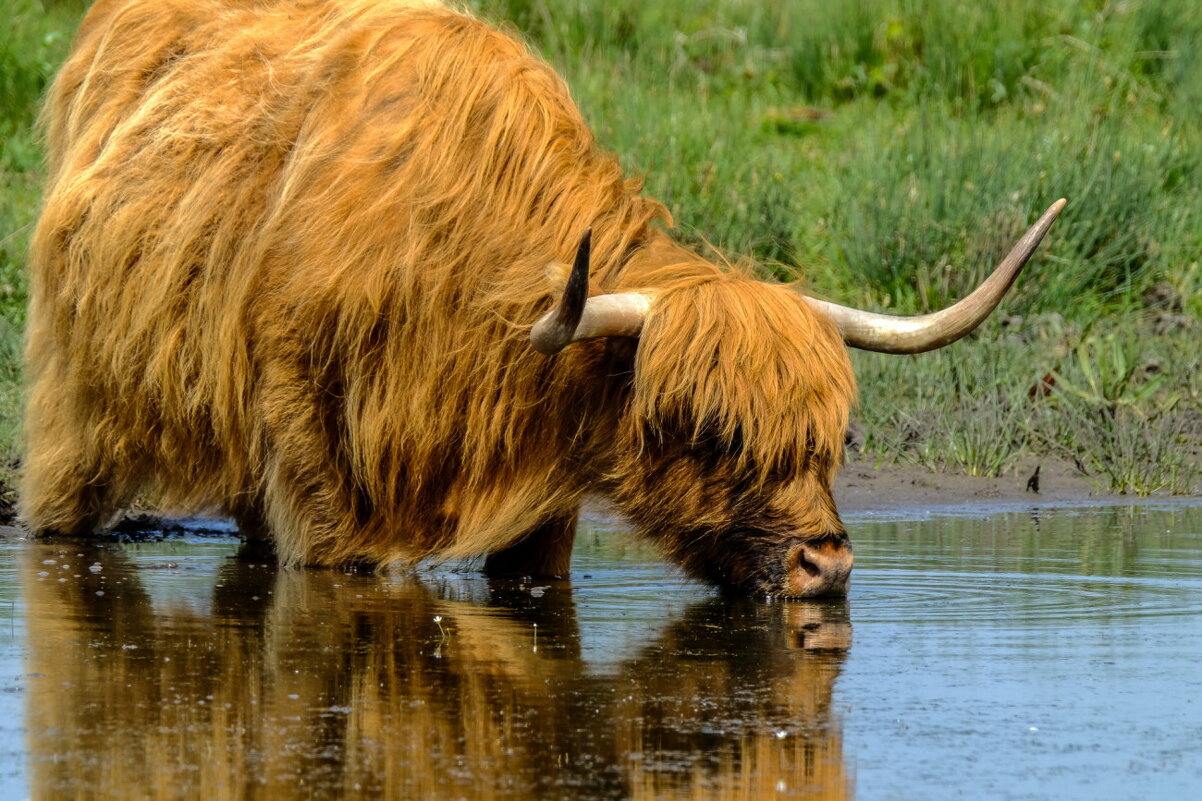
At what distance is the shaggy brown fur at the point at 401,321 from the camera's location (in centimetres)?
510

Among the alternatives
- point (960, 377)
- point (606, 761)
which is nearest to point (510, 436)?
point (606, 761)

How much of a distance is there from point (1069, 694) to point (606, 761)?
1134 mm

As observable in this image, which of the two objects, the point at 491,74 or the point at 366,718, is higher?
the point at 491,74

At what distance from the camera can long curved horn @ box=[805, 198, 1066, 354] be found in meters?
5.12

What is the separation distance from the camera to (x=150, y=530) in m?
6.73

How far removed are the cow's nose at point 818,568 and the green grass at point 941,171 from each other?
92cm

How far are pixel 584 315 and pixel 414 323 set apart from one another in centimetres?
66

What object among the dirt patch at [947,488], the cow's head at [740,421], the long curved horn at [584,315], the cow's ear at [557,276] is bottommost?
the dirt patch at [947,488]

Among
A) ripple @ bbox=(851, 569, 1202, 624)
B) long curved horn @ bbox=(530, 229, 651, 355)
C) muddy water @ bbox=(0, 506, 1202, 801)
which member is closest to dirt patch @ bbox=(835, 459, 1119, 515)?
muddy water @ bbox=(0, 506, 1202, 801)

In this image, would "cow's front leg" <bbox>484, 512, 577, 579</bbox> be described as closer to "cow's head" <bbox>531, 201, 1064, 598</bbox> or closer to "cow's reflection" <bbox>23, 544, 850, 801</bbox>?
→ "cow's reflection" <bbox>23, 544, 850, 801</bbox>

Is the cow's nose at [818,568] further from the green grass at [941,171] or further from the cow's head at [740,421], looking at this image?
the green grass at [941,171]

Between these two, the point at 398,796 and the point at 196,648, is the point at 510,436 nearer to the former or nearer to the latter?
the point at 196,648

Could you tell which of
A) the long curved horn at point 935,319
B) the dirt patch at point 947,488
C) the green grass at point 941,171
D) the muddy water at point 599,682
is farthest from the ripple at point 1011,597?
the dirt patch at point 947,488

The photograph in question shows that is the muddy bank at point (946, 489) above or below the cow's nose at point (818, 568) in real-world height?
below
